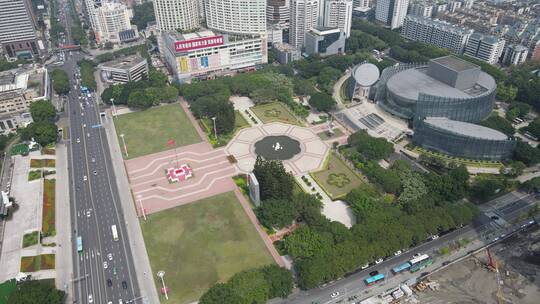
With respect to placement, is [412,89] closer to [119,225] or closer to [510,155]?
[510,155]

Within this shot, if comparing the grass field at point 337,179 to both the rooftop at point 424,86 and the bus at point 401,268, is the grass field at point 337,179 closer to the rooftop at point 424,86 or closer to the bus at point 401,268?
the bus at point 401,268

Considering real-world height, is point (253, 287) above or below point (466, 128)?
below

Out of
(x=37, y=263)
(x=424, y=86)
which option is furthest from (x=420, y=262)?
(x=37, y=263)

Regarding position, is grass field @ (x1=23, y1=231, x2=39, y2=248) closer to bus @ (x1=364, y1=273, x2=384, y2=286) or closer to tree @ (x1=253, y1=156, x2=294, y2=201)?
tree @ (x1=253, y1=156, x2=294, y2=201)

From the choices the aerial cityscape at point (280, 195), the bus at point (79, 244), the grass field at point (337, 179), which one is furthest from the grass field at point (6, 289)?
the grass field at point (337, 179)

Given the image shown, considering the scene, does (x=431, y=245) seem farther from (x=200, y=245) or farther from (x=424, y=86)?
(x=424, y=86)

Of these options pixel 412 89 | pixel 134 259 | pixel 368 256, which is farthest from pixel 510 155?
pixel 134 259
